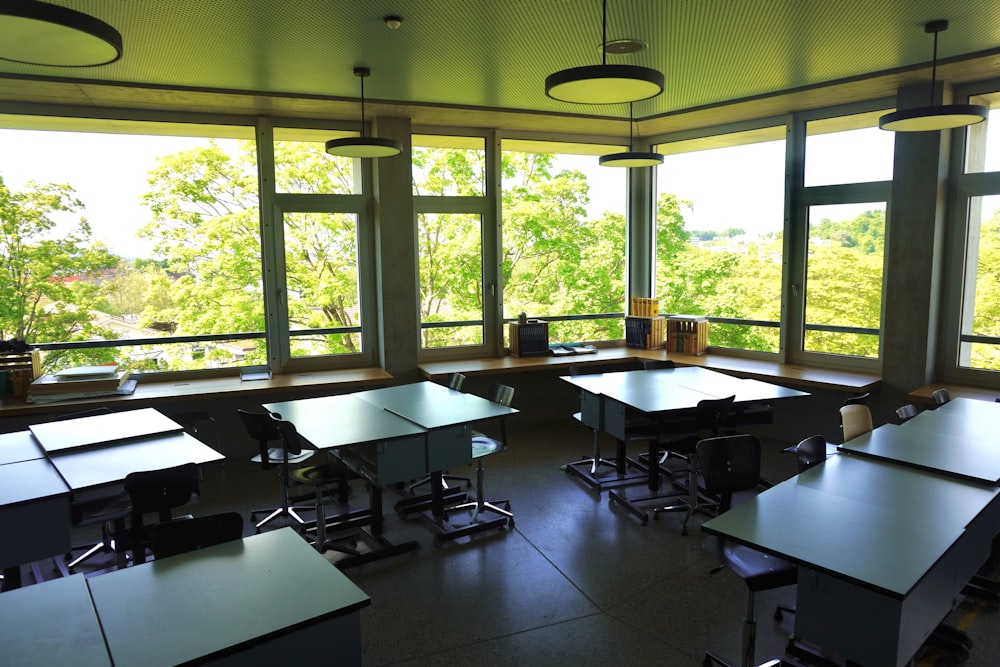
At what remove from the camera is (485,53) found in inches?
183

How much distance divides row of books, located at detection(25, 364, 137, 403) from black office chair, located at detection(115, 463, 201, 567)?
2.44 metres

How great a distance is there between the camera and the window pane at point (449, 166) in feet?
23.6

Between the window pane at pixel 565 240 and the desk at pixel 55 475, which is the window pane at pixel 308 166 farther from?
the desk at pixel 55 475

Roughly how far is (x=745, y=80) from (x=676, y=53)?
1.14 meters

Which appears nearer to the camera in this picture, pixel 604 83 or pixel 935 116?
pixel 604 83

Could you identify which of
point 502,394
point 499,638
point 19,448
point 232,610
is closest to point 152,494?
point 19,448

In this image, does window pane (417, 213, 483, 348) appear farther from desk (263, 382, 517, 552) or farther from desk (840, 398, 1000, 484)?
desk (840, 398, 1000, 484)

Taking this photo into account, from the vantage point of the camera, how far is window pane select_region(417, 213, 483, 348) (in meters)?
7.23

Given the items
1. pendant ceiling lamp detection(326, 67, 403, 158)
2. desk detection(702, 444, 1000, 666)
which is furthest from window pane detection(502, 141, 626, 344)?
desk detection(702, 444, 1000, 666)

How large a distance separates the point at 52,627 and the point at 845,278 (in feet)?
22.6

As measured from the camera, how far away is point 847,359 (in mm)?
6461

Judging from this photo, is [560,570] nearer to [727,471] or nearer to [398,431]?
[727,471]

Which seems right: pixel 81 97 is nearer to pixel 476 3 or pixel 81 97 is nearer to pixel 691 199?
pixel 476 3

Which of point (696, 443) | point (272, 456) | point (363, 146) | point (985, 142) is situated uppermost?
point (985, 142)
